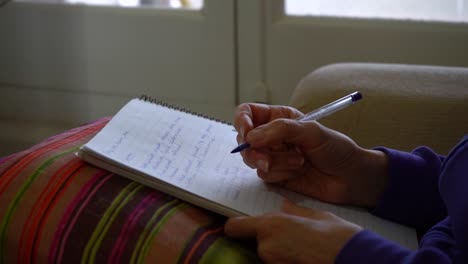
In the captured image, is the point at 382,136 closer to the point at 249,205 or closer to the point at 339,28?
the point at 249,205

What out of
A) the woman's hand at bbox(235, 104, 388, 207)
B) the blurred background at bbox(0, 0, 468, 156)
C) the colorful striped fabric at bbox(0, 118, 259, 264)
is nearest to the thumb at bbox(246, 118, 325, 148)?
the woman's hand at bbox(235, 104, 388, 207)

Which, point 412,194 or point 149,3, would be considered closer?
point 412,194

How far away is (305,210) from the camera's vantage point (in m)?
0.66

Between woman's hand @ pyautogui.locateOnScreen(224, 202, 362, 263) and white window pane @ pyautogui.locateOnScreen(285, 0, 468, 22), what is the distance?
1.01 meters

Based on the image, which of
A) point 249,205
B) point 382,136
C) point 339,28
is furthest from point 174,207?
point 339,28

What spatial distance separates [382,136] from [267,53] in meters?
0.71

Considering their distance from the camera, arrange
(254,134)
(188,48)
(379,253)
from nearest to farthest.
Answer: (379,253) < (254,134) < (188,48)

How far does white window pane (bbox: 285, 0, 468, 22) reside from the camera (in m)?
1.48

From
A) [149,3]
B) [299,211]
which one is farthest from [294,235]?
[149,3]

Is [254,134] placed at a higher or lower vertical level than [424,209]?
higher

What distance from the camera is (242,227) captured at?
0.62 metres

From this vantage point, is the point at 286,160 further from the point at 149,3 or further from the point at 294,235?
the point at 149,3

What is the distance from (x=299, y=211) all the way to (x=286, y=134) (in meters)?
0.10

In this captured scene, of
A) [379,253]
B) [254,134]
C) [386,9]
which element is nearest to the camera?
[379,253]
